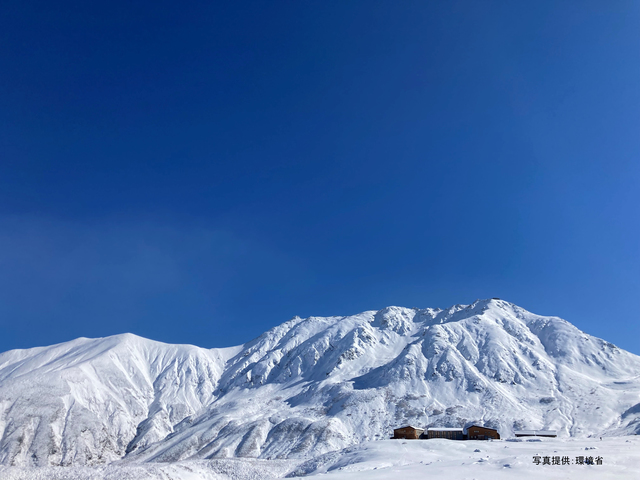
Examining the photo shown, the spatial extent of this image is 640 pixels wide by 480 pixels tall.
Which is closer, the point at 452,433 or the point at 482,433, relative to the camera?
the point at 482,433

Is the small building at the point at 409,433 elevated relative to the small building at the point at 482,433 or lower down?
lower down

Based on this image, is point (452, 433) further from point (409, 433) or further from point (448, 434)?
point (409, 433)

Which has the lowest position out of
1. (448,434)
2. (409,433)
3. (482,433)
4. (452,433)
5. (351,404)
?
(409,433)

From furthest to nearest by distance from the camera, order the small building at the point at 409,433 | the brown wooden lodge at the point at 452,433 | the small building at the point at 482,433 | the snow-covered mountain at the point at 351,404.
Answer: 1. the snow-covered mountain at the point at 351,404
2. the small building at the point at 409,433
3. the brown wooden lodge at the point at 452,433
4. the small building at the point at 482,433

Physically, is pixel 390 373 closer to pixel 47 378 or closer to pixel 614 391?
pixel 614 391

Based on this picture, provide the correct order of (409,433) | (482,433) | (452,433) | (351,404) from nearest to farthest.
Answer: (482,433)
(409,433)
(452,433)
(351,404)

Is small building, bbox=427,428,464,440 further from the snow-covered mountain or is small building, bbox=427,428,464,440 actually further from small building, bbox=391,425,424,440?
the snow-covered mountain

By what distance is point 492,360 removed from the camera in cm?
16462

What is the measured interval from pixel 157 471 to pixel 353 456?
29362 millimetres

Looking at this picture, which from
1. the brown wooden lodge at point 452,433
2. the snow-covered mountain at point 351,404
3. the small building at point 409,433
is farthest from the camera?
the snow-covered mountain at point 351,404

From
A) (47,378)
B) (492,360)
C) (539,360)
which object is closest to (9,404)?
(47,378)

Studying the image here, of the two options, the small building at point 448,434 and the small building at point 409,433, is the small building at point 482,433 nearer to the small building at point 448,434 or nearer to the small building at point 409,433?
→ the small building at point 448,434

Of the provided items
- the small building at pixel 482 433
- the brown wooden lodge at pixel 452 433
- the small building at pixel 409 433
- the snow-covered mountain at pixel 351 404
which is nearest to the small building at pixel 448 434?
the brown wooden lodge at pixel 452 433

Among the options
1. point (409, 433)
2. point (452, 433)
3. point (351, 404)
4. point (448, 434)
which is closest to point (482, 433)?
point (452, 433)
